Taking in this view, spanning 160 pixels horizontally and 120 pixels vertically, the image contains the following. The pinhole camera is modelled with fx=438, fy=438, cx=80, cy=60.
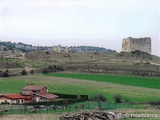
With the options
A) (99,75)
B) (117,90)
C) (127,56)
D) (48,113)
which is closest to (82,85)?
(117,90)

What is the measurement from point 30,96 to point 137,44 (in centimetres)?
10384

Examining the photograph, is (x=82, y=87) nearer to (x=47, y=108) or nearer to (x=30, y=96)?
(x=30, y=96)

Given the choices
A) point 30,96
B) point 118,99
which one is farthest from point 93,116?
point 30,96

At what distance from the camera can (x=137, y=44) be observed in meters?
161

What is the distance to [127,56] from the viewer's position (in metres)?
139

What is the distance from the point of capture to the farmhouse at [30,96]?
57091mm

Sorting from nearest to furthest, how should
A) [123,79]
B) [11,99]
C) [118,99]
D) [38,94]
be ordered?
[11,99] < [118,99] < [38,94] < [123,79]

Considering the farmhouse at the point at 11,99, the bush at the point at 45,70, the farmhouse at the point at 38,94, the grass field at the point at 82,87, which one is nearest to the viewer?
the farmhouse at the point at 11,99

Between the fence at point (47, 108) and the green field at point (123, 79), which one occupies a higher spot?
the green field at point (123, 79)

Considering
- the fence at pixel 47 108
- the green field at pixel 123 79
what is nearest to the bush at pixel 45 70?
the green field at pixel 123 79

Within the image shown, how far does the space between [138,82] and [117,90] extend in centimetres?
987

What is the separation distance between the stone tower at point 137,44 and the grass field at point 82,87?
268 ft

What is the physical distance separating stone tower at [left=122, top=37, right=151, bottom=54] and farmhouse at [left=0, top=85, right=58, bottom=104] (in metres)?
98.1

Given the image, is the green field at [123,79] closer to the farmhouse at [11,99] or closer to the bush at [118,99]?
the bush at [118,99]
